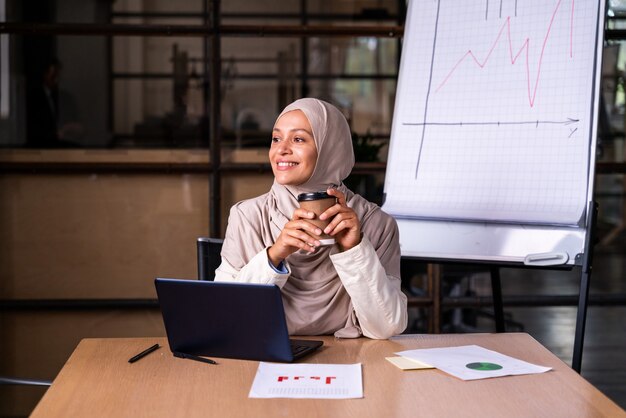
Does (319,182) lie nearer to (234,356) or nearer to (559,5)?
(234,356)

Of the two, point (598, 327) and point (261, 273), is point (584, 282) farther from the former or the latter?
point (598, 327)

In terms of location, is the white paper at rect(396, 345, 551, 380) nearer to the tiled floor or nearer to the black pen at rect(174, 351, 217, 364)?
the black pen at rect(174, 351, 217, 364)

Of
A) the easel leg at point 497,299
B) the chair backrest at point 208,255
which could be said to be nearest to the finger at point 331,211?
the chair backrest at point 208,255

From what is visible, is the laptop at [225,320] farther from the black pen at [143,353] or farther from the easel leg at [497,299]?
the easel leg at [497,299]

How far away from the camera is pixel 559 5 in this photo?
7.32 feet

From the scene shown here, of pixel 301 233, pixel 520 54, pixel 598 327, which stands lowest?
pixel 598 327

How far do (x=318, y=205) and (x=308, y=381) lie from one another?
0.34 metres

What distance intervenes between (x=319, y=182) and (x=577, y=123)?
0.77m

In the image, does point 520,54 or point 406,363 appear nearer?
point 406,363

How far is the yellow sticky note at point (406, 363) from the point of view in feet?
4.86

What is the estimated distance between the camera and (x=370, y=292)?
5.56 ft

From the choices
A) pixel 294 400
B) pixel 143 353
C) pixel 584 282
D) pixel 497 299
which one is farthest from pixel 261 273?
pixel 497 299

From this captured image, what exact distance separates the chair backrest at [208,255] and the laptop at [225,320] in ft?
1.76

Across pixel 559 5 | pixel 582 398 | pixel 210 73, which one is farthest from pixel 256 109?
pixel 582 398
